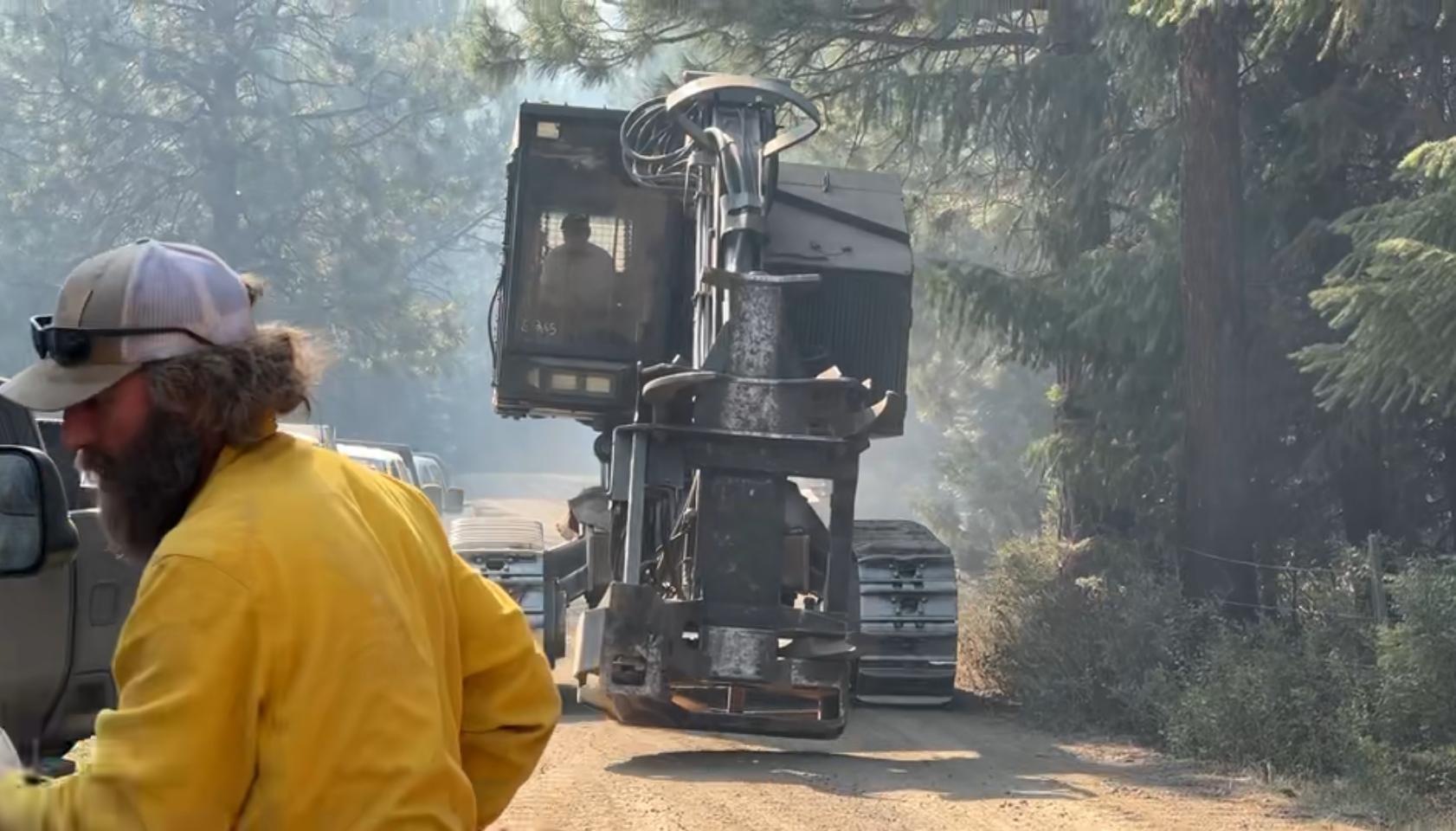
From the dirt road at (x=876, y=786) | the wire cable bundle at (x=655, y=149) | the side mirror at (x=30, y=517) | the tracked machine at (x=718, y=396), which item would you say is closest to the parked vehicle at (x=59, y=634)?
the side mirror at (x=30, y=517)

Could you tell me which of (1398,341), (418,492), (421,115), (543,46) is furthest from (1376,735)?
(421,115)

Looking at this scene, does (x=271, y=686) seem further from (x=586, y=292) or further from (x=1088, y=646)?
(x=586, y=292)

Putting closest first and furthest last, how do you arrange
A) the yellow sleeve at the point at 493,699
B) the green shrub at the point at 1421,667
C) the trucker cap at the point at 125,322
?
1. the trucker cap at the point at 125,322
2. the yellow sleeve at the point at 493,699
3. the green shrub at the point at 1421,667

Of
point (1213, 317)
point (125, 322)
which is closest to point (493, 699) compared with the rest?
point (125, 322)

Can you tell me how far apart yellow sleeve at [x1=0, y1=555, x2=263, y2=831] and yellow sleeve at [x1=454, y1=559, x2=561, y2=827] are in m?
0.54

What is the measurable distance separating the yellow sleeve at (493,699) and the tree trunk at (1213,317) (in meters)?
13.2

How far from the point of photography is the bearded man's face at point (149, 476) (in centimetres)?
288

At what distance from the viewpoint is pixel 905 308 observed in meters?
14.4

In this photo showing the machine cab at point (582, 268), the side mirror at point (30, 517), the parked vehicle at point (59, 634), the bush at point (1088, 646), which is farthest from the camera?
the machine cab at point (582, 268)

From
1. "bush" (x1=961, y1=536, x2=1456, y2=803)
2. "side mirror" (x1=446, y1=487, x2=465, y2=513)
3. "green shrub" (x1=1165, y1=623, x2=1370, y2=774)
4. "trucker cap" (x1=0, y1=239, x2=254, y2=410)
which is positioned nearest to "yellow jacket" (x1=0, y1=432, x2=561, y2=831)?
"trucker cap" (x1=0, y1=239, x2=254, y2=410)

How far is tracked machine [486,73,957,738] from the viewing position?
11.2 m

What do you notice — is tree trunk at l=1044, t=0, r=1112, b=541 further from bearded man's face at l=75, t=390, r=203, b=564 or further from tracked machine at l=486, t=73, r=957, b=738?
bearded man's face at l=75, t=390, r=203, b=564

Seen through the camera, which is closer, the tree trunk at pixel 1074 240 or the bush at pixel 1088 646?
the bush at pixel 1088 646

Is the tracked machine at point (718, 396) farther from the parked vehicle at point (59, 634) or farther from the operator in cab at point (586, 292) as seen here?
the parked vehicle at point (59, 634)
